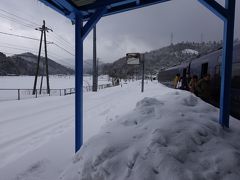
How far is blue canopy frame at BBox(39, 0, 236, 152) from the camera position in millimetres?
3727

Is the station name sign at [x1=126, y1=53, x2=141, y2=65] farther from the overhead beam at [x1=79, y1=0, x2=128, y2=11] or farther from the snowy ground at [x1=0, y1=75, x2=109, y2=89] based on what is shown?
the snowy ground at [x1=0, y1=75, x2=109, y2=89]

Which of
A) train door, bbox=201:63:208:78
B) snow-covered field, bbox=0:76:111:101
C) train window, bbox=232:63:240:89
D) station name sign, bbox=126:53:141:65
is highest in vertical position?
station name sign, bbox=126:53:141:65

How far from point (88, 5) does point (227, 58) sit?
9.69 ft

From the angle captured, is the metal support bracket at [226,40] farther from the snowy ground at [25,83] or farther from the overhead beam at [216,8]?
the snowy ground at [25,83]

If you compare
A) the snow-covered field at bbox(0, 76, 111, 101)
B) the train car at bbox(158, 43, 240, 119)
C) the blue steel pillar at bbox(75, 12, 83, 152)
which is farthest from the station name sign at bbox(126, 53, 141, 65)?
the blue steel pillar at bbox(75, 12, 83, 152)

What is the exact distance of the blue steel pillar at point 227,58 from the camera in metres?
3.73

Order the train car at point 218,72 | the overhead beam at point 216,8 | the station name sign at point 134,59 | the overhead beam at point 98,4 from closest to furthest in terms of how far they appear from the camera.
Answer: the overhead beam at point 216,8 → the overhead beam at point 98,4 → the train car at point 218,72 → the station name sign at point 134,59

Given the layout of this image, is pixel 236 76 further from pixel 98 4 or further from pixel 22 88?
pixel 22 88

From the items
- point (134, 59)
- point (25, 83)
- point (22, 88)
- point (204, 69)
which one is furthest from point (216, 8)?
point (25, 83)

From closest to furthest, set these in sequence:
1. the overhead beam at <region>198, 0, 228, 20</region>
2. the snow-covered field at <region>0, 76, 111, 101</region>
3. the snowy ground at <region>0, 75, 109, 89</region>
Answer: the overhead beam at <region>198, 0, 228, 20</region>, the snow-covered field at <region>0, 76, 111, 101</region>, the snowy ground at <region>0, 75, 109, 89</region>

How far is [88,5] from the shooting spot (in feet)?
13.6

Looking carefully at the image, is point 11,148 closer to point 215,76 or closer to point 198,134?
point 198,134

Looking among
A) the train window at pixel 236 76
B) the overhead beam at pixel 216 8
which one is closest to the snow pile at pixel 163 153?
the overhead beam at pixel 216 8

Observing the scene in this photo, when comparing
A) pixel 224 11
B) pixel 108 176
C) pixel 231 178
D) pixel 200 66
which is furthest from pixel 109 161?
pixel 200 66
